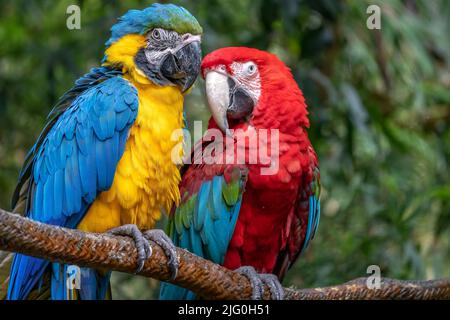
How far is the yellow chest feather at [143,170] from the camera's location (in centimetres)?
215

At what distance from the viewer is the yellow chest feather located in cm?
215

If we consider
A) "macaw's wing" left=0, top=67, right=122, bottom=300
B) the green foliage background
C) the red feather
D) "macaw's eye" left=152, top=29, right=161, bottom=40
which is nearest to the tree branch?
the red feather

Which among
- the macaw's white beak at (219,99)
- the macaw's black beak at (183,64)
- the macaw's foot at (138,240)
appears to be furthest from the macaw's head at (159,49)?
the macaw's foot at (138,240)

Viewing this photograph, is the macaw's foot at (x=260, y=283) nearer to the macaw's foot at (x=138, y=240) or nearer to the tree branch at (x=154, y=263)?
the tree branch at (x=154, y=263)

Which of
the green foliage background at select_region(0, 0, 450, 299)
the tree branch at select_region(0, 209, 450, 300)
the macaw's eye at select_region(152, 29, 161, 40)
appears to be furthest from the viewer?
the green foliage background at select_region(0, 0, 450, 299)

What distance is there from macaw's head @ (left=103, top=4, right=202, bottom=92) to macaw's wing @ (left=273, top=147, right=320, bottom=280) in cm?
51

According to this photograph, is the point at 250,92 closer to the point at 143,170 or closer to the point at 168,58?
the point at 168,58

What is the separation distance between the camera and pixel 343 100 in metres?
3.28

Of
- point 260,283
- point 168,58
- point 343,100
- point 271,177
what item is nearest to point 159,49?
point 168,58

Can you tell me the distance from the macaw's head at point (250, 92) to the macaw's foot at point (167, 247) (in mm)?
489

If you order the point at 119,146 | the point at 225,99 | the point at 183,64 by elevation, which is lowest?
the point at 119,146

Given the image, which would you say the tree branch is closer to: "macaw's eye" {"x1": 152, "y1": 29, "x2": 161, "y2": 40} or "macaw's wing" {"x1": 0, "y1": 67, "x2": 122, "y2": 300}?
"macaw's wing" {"x1": 0, "y1": 67, "x2": 122, "y2": 300}

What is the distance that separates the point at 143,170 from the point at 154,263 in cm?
30

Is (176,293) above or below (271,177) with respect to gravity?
below
